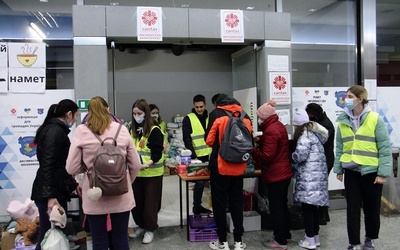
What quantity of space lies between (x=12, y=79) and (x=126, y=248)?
2345 mm

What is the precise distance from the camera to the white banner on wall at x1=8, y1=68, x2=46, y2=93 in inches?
148

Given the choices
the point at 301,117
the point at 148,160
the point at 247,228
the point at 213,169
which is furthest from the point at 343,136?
the point at 148,160

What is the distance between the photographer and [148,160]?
137 inches

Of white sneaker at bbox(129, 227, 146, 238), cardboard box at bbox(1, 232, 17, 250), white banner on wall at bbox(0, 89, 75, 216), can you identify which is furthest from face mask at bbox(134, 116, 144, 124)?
cardboard box at bbox(1, 232, 17, 250)

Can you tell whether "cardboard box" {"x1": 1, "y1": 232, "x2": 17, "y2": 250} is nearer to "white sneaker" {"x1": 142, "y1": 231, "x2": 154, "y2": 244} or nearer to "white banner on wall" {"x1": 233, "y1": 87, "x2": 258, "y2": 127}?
"white sneaker" {"x1": 142, "y1": 231, "x2": 154, "y2": 244}

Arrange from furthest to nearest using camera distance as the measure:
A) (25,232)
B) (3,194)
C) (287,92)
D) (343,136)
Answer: (287,92) → (3,194) → (25,232) → (343,136)

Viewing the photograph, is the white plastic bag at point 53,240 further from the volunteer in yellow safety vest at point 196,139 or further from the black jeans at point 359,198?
the black jeans at point 359,198

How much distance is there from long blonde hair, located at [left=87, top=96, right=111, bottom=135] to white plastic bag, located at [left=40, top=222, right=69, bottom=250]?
954mm

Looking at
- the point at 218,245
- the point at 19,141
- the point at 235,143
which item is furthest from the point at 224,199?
the point at 19,141

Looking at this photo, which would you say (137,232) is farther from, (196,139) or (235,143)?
(235,143)

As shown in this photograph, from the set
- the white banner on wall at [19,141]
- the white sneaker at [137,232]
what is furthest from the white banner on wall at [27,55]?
the white sneaker at [137,232]

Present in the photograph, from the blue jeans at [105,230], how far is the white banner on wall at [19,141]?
1.91m

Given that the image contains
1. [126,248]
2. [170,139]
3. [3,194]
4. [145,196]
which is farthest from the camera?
[170,139]

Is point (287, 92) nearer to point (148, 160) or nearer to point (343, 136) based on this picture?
point (343, 136)
